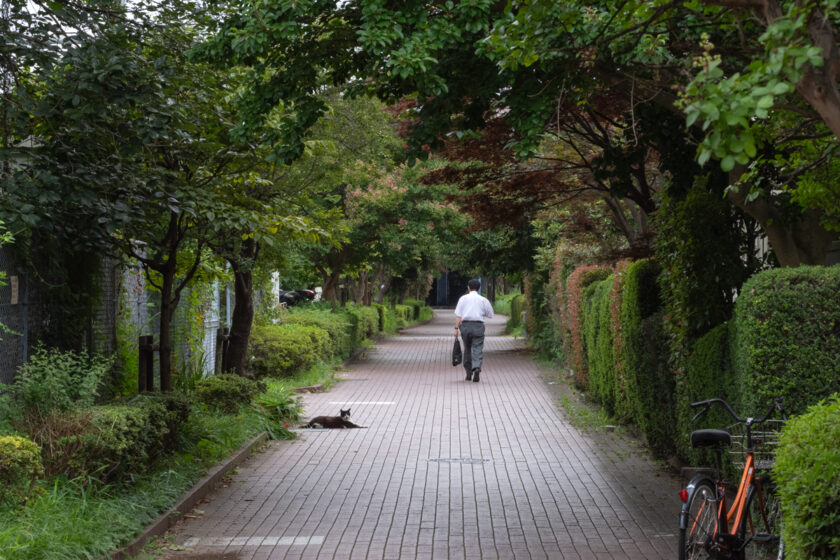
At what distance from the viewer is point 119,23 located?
9.46 metres

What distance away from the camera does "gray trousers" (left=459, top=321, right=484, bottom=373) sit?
19906 millimetres

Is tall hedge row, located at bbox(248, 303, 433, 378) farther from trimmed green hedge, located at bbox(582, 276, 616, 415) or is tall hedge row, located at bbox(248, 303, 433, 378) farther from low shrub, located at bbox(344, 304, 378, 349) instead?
trimmed green hedge, located at bbox(582, 276, 616, 415)

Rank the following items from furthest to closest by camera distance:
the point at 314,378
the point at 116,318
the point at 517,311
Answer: the point at 517,311, the point at 314,378, the point at 116,318

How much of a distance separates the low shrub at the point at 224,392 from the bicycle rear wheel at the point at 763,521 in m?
7.45

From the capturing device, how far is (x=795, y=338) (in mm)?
6363

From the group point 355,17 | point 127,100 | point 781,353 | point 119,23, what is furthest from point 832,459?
point 119,23

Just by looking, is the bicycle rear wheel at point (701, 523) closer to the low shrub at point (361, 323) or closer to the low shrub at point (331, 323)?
the low shrub at point (331, 323)

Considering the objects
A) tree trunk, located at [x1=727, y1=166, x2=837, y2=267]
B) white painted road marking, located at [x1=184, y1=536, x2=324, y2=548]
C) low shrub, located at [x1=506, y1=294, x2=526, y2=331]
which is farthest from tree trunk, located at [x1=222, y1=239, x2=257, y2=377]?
low shrub, located at [x1=506, y1=294, x2=526, y2=331]

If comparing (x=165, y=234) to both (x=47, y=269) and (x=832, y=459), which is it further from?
(x=832, y=459)

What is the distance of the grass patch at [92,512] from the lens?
5.73 meters

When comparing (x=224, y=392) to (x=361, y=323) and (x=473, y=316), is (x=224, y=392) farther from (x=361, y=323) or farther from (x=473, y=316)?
(x=361, y=323)

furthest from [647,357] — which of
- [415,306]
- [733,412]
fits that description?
[415,306]

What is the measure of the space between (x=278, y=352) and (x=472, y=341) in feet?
13.5

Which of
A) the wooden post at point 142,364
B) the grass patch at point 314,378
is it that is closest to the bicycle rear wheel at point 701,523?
the wooden post at point 142,364
